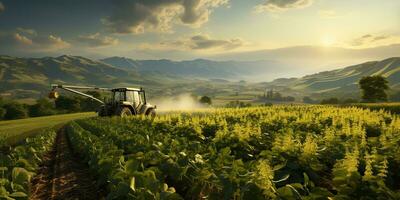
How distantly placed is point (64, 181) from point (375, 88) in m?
99.2

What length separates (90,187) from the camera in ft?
36.3

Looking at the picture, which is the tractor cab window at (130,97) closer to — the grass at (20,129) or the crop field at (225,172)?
the grass at (20,129)

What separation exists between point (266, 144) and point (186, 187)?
5331 mm

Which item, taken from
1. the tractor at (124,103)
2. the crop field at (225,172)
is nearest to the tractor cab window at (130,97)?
the tractor at (124,103)

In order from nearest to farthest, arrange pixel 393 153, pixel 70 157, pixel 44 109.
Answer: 1. pixel 393 153
2. pixel 70 157
3. pixel 44 109

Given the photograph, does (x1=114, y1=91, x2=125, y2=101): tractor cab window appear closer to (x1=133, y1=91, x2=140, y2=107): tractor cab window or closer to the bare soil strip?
(x1=133, y1=91, x2=140, y2=107): tractor cab window

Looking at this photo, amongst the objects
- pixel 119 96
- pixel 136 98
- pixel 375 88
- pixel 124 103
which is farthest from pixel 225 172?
pixel 375 88

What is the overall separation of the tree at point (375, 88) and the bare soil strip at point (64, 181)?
96.0 m

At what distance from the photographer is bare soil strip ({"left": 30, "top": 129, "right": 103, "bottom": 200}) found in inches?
409

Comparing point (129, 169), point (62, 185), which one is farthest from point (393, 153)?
point (62, 185)

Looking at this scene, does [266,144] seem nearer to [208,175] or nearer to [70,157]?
[208,175]

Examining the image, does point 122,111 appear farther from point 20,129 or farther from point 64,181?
point 64,181

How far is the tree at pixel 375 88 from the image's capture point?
96.2m

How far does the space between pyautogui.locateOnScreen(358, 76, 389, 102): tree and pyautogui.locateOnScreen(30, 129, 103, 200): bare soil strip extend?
3778 inches
